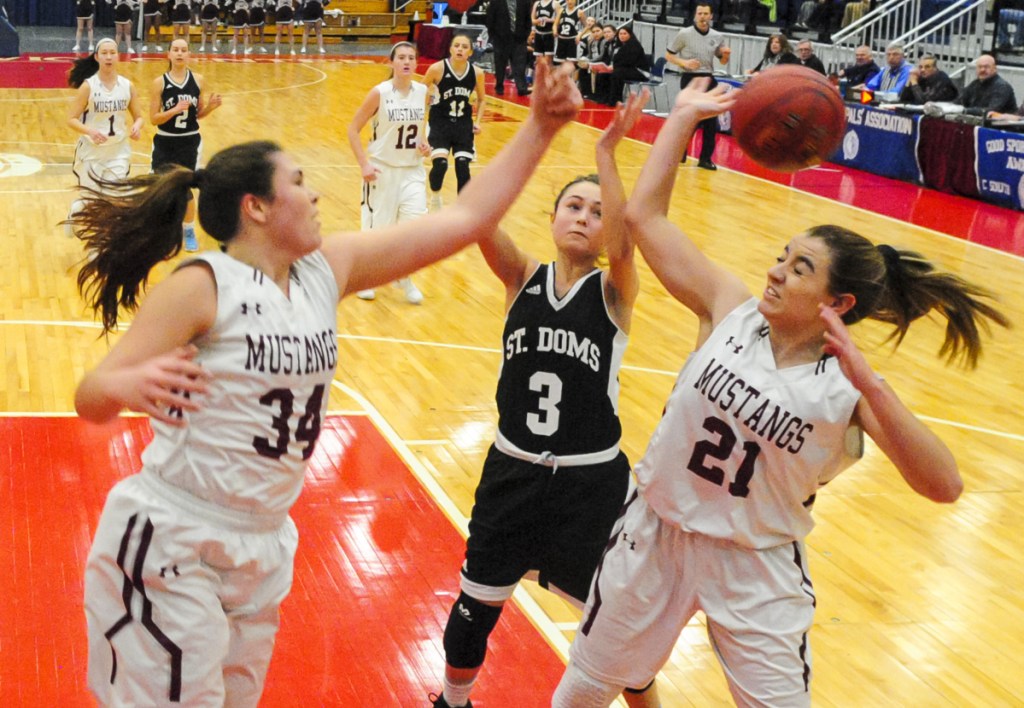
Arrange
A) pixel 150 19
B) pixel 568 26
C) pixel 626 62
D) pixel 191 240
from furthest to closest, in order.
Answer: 1. pixel 150 19
2. pixel 568 26
3. pixel 626 62
4. pixel 191 240

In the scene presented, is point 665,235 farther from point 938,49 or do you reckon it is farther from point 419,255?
point 938,49

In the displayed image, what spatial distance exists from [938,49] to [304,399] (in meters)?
19.1

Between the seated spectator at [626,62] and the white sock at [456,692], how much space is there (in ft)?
62.5

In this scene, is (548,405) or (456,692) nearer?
(548,405)

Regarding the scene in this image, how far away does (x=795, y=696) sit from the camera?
129 inches

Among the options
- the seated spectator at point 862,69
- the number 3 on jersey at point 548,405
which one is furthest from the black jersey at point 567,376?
the seated spectator at point 862,69

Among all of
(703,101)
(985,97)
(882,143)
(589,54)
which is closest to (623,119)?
(703,101)

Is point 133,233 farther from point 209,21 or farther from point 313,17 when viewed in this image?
point 313,17

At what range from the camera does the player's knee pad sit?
13.5 feet

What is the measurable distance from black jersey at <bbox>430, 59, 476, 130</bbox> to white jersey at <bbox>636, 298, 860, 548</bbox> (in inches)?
354

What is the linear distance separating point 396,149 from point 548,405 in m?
6.39

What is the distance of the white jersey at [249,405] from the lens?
2943 millimetres

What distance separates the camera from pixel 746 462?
3326 millimetres

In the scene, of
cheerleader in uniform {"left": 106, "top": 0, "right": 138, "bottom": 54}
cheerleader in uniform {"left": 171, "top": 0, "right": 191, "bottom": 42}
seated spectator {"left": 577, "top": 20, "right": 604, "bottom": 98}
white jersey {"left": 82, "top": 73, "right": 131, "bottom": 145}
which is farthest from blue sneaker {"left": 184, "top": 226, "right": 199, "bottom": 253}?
cheerleader in uniform {"left": 171, "top": 0, "right": 191, "bottom": 42}
